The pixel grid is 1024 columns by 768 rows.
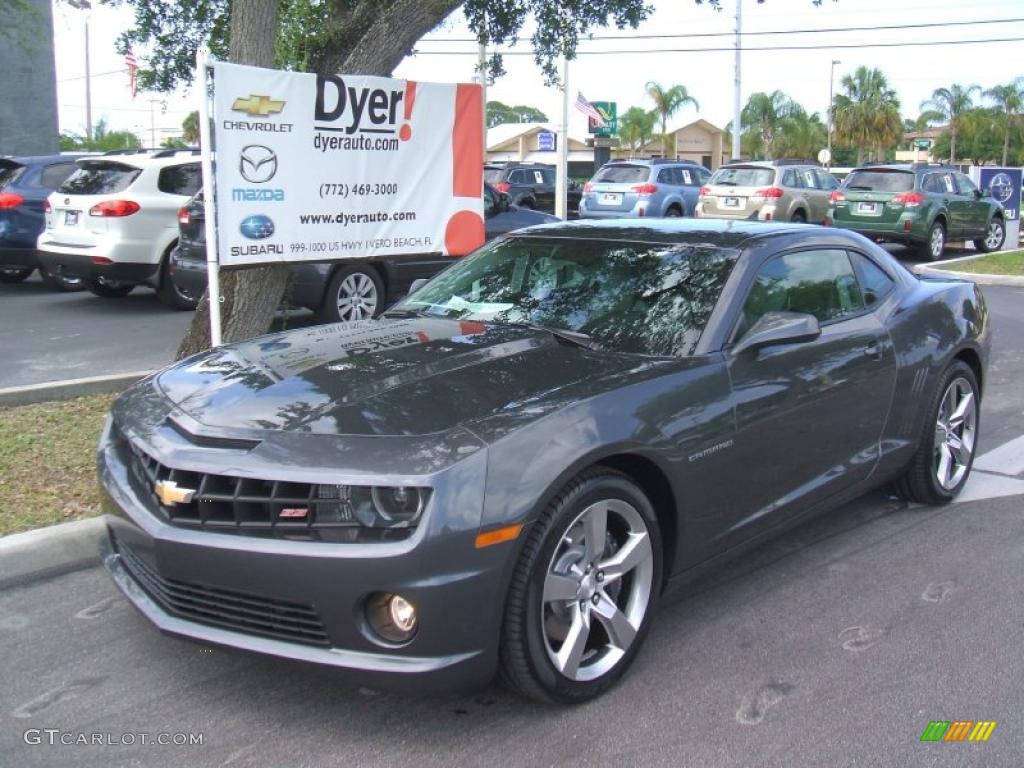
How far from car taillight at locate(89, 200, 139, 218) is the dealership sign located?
489 centimetres

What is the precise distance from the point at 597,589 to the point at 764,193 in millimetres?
17729

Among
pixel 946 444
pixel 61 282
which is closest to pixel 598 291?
pixel 946 444

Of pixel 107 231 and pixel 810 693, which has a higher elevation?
pixel 107 231

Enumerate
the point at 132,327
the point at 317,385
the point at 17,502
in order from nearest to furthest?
the point at 317,385 < the point at 17,502 < the point at 132,327

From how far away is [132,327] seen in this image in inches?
400

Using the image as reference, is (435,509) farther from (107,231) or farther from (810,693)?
(107,231)

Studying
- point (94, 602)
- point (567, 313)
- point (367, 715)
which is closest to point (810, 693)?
point (367, 715)

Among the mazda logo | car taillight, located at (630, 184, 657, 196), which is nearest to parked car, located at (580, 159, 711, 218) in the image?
car taillight, located at (630, 184, 657, 196)

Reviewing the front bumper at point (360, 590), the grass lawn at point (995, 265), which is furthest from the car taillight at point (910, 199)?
the front bumper at point (360, 590)

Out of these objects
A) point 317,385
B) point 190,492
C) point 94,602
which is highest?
point 317,385

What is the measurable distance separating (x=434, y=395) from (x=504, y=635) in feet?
2.72

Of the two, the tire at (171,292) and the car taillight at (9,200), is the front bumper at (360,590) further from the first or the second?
the car taillight at (9,200)

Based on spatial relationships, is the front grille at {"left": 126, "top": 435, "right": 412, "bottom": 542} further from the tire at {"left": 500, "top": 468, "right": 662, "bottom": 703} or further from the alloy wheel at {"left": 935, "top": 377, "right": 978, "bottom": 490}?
the alloy wheel at {"left": 935, "top": 377, "right": 978, "bottom": 490}

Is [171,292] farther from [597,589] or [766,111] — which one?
[766,111]
